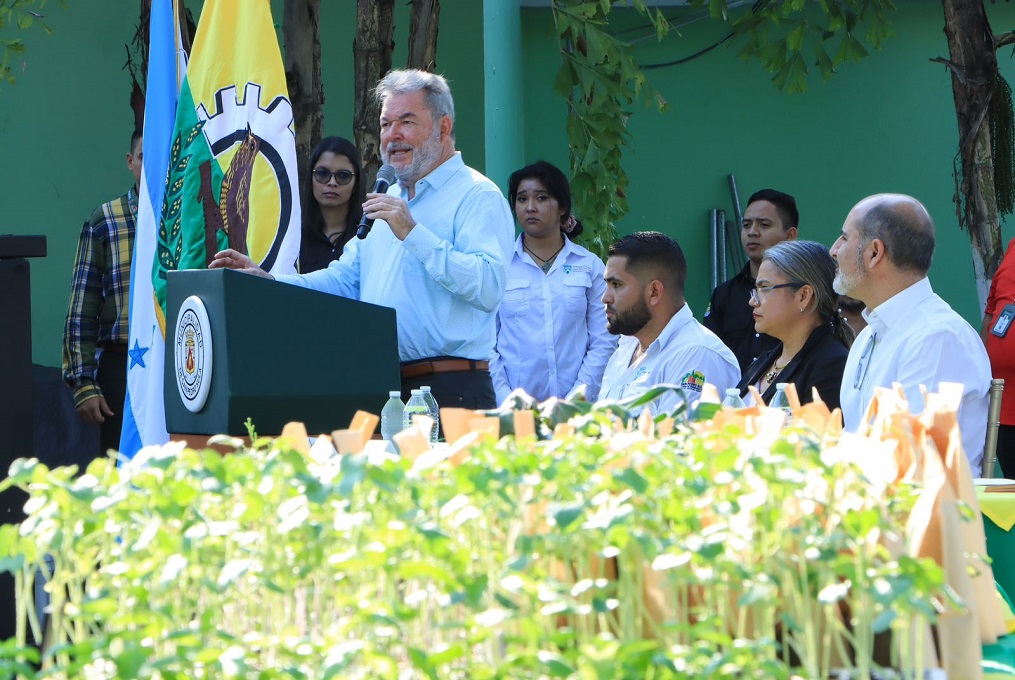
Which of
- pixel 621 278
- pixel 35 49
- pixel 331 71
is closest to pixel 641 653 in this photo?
pixel 621 278

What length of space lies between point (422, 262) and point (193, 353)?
1.02 meters

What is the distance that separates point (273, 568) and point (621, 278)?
292cm

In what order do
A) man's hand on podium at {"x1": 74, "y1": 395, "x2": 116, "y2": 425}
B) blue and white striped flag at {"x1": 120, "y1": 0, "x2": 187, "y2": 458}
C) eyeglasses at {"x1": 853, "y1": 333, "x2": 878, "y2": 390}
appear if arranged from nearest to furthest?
eyeglasses at {"x1": 853, "y1": 333, "x2": 878, "y2": 390}, blue and white striped flag at {"x1": 120, "y1": 0, "x2": 187, "y2": 458}, man's hand on podium at {"x1": 74, "y1": 395, "x2": 116, "y2": 425}

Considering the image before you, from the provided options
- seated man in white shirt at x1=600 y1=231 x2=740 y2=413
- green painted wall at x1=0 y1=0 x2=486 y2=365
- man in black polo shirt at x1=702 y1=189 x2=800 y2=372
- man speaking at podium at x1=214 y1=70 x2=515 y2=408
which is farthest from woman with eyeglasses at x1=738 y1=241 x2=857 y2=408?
green painted wall at x1=0 y1=0 x2=486 y2=365

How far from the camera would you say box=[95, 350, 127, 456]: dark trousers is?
199 inches

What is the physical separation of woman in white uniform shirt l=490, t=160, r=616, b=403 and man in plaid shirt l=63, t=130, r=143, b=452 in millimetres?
1534

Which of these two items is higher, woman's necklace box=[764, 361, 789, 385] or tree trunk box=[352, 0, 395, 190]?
tree trunk box=[352, 0, 395, 190]

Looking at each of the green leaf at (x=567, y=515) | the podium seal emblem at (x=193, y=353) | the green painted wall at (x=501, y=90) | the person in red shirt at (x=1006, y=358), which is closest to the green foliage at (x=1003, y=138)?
the person in red shirt at (x=1006, y=358)

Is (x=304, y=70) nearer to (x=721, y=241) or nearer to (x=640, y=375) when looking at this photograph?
(x=640, y=375)

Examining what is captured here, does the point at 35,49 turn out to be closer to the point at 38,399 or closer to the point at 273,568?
the point at 38,399

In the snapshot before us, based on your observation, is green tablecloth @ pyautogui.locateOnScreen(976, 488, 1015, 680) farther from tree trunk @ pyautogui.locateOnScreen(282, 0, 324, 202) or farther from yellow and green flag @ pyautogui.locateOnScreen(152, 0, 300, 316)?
tree trunk @ pyautogui.locateOnScreen(282, 0, 324, 202)

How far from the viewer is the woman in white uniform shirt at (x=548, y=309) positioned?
16.5 feet

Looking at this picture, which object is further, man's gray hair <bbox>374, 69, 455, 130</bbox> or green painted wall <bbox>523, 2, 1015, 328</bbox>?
green painted wall <bbox>523, 2, 1015, 328</bbox>

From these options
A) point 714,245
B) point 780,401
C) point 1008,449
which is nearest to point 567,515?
point 780,401
